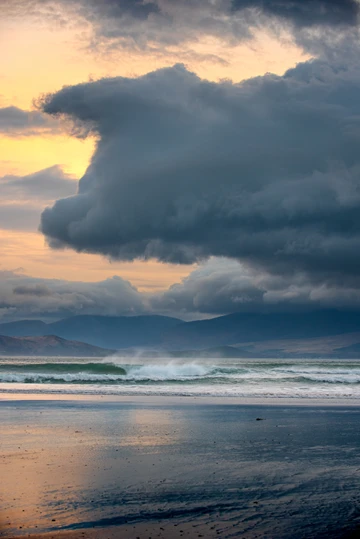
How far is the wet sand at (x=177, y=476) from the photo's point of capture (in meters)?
9.97

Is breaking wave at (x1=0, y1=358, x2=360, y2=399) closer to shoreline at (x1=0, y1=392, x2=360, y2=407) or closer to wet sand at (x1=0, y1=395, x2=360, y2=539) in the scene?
shoreline at (x1=0, y1=392, x2=360, y2=407)

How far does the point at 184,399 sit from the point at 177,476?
2218 cm

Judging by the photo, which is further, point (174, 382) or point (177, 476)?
point (174, 382)

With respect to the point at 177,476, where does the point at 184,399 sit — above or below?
below

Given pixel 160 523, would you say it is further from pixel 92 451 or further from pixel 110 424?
pixel 110 424

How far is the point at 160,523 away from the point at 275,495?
3.01 metres

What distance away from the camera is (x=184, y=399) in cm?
3562

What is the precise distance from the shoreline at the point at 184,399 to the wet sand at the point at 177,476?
802 centimetres

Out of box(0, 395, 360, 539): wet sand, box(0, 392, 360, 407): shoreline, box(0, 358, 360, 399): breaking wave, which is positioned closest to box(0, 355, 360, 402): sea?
box(0, 358, 360, 399): breaking wave

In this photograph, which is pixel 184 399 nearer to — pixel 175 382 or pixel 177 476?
pixel 175 382

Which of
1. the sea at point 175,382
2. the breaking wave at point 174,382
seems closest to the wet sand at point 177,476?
the sea at point 175,382

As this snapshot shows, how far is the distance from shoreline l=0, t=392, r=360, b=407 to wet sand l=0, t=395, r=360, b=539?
802cm

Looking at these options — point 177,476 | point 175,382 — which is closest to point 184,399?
point 175,382

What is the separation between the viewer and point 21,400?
32844 millimetres
